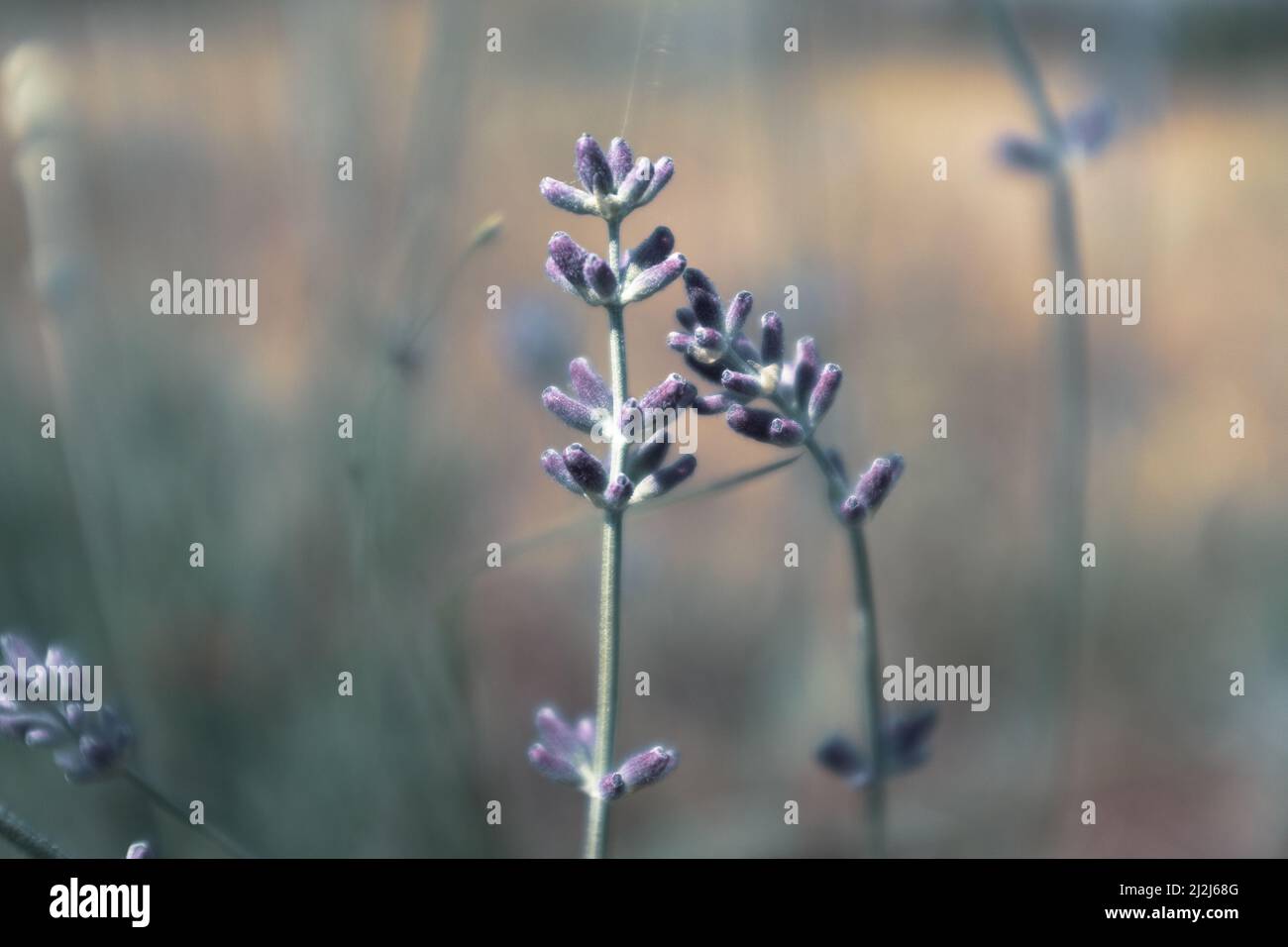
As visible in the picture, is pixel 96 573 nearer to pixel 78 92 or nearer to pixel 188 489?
pixel 188 489

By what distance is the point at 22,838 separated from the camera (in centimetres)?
61

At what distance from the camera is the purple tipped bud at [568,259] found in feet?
2.18

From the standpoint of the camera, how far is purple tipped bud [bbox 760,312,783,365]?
69 cm

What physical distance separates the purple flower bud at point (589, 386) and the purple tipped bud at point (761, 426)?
86 mm

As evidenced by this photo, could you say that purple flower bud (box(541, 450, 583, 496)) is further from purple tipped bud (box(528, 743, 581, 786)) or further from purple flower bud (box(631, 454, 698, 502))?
purple tipped bud (box(528, 743, 581, 786))

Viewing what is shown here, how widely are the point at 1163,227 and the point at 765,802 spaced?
8.39 feet

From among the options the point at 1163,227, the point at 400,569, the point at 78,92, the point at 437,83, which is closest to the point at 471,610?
the point at 400,569

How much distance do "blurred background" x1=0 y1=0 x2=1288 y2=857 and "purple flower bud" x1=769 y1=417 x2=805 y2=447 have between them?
0.31 metres

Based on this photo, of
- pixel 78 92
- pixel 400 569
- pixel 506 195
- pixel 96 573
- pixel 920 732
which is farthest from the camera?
pixel 506 195

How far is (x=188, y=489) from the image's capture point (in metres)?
1.83

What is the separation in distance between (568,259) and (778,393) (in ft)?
0.49
